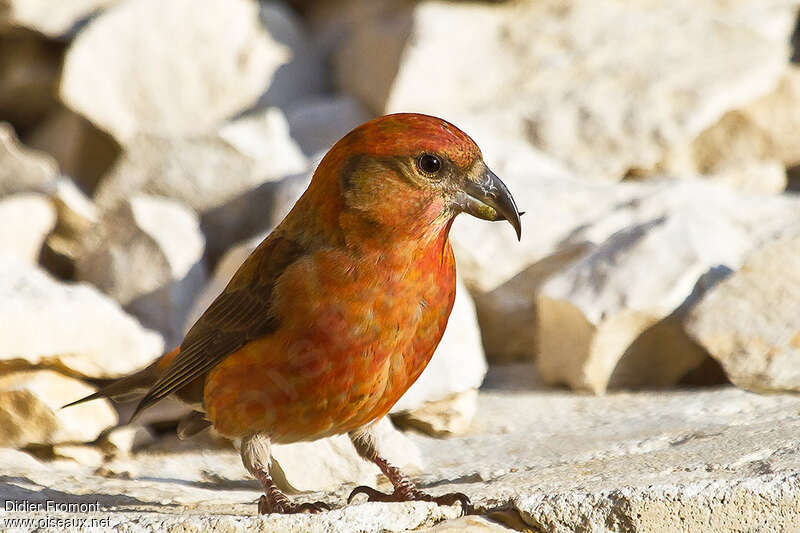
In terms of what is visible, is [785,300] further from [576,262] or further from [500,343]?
[500,343]

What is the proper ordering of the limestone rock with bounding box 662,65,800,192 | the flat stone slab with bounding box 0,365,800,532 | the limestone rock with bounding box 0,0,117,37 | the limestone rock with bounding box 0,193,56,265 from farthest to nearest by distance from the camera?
the limestone rock with bounding box 0,0,117,37, the limestone rock with bounding box 662,65,800,192, the limestone rock with bounding box 0,193,56,265, the flat stone slab with bounding box 0,365,800,532

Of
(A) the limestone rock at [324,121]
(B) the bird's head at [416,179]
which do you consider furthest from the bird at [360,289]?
(A) the limestone rock at [324,121]

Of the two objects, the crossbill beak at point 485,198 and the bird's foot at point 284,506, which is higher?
the crossbill beak at point 485,198

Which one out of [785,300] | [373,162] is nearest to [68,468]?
[373,162]

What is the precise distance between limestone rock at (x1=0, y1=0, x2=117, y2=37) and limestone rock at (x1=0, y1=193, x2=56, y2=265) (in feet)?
4.83

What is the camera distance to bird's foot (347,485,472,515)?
303 centimetres

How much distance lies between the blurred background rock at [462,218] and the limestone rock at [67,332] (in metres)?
0.01

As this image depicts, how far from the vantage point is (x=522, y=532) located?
9.60 feet

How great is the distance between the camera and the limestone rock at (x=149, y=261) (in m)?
4.93

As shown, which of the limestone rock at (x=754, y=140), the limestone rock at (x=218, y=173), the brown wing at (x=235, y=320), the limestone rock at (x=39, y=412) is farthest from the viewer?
the limestone rock at (x=754, y=140)

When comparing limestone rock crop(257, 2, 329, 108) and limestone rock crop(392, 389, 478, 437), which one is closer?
limestone rock crop(392, 389, 478, 437)

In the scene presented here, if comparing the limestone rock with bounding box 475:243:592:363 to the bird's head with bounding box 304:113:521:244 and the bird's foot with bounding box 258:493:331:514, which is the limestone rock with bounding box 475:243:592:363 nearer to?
the bird's head with bounding box 304:113:521:244

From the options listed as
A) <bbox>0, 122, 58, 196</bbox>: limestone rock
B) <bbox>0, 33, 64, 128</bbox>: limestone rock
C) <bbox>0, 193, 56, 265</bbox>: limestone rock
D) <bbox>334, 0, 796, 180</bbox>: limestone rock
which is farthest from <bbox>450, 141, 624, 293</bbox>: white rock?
<bbox>0, 33, 64, 128</bbox>: limestone rock

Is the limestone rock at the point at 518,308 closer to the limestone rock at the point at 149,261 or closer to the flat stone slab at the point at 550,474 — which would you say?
the flat stone slab at the point at 550,474
